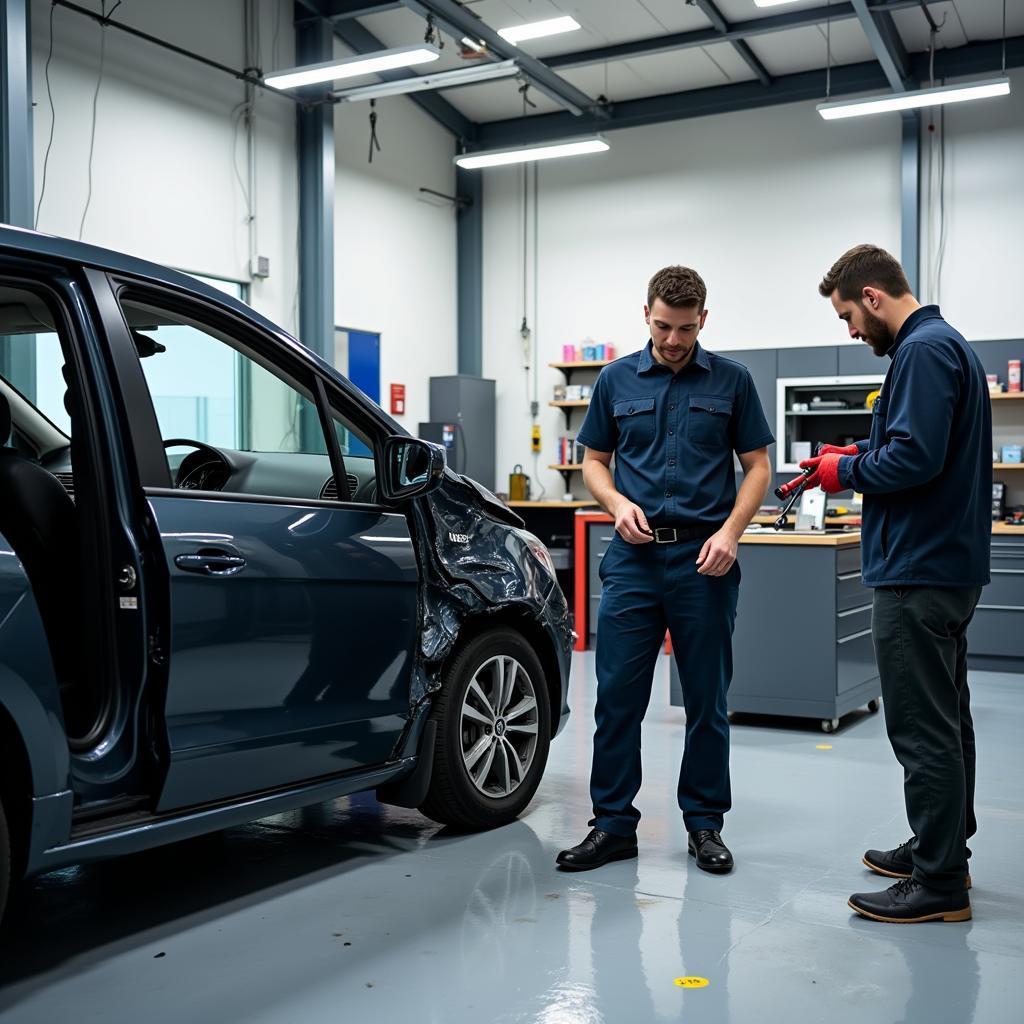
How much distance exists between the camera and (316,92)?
9500 millimetres

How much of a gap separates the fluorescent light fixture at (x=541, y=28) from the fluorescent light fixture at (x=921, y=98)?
187 centimetres

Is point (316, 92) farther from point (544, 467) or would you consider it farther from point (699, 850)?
point (699, 850)

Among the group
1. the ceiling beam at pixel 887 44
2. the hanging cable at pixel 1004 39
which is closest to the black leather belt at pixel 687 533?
the ceiling beam at pixel 887 44

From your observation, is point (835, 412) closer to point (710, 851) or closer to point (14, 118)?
point (14, 118)

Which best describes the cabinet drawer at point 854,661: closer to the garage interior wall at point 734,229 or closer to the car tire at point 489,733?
the car tire at point 489,733

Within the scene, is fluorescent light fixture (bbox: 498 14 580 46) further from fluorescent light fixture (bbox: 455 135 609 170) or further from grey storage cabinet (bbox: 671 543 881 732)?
grey storage cabinet (bbox: 671 543 881 732)

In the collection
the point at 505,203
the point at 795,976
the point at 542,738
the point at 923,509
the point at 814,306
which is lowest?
the point at 795,976

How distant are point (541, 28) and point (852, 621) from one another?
4.99 m

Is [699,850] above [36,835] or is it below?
below

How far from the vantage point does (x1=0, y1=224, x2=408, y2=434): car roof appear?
241 centimetres

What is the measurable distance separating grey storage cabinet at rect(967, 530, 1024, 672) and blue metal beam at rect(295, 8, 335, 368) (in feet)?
16.5

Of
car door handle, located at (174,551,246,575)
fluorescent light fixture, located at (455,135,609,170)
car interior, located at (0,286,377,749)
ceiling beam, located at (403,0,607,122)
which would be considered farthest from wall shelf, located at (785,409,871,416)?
car door handle, located at (174,551,246,575)

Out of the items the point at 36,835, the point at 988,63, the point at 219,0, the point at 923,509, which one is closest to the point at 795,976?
the point at 923,509

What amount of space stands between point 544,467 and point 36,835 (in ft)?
30.6
